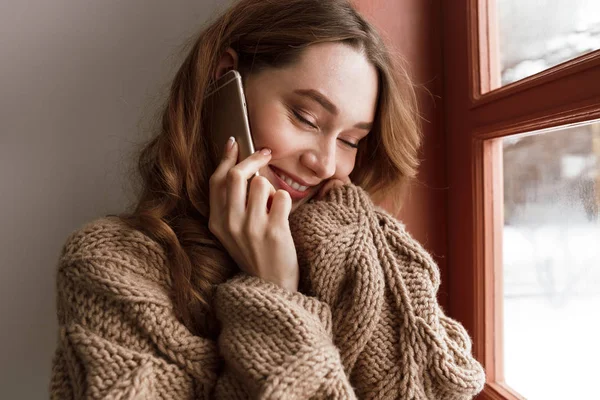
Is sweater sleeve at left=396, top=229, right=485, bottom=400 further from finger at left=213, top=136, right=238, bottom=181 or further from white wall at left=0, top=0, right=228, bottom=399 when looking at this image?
white wall at left=0, top=0, right=228, bottom=399

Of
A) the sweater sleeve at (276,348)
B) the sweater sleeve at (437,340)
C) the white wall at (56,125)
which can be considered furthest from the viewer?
the white wall at (56,125)

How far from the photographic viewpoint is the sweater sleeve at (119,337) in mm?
791

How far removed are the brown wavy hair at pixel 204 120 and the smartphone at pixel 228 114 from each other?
28 mm

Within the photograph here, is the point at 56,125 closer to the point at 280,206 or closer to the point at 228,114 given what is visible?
the point at 228,114

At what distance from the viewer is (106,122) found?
50.4 inches

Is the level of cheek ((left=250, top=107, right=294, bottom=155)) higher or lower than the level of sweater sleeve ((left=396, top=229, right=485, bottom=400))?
higher

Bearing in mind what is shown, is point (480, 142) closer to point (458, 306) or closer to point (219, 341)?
point (458, 306)

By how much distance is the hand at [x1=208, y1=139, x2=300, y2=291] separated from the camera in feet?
2.97

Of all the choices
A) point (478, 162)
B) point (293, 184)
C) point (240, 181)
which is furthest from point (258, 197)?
point (478, 162)

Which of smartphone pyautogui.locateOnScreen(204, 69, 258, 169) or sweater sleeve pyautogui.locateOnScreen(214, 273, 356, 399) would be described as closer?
sweater sleeve pyautogui.locateOnScreen(214, 273, 356, 399)

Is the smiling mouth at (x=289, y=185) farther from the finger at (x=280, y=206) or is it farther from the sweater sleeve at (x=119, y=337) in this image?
the sweater sleeve at (x=119, y=337)

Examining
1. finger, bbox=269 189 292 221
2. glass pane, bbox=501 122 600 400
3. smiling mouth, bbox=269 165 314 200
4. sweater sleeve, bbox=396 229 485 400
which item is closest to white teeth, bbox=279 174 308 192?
smiling mouth, bbox=269 165 314 200

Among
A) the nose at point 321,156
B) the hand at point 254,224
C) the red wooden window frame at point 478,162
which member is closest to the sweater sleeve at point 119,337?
the hand at point 254,224

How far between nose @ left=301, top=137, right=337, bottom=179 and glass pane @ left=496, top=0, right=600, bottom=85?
0.42m
